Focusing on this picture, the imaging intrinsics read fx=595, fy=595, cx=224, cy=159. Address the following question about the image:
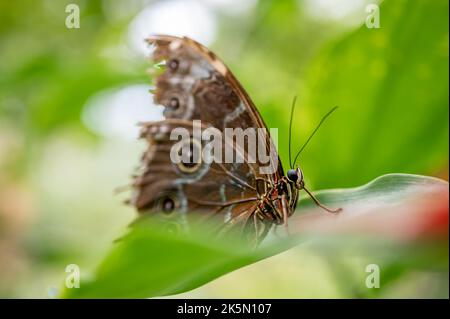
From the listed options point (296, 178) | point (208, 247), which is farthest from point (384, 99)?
point (208, 247)

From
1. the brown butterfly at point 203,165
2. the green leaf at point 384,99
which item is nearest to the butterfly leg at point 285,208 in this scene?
the brown butterfly at point 203,165

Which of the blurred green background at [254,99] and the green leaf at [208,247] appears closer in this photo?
the green leaf at [208,247]

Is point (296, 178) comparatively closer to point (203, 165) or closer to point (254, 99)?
point (203, 165)

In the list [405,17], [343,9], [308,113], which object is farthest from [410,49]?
[343,9]

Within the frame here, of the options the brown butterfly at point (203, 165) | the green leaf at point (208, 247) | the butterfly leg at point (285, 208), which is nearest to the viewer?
the green leaf at point (208, 247)

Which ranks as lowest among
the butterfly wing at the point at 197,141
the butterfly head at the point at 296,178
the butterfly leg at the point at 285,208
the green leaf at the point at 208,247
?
the green leaf at the point at 208,247

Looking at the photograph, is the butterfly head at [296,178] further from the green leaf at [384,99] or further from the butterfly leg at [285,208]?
the green leaf at [384,99]

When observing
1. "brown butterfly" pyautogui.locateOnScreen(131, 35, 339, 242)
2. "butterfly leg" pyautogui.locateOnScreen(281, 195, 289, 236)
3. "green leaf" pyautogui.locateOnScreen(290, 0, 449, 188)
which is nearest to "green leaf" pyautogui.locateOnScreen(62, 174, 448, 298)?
"butterfly leg" pyautogui.locateOnScreen(281, 195, 289, 236)

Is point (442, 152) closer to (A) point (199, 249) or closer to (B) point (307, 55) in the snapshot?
(A) point (199, 249)
